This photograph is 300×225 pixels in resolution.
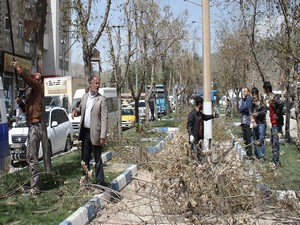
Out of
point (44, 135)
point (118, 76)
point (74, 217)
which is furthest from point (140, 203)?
point (118, 76)

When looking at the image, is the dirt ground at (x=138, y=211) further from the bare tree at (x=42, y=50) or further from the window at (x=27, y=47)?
the window at (x=27, y=47)

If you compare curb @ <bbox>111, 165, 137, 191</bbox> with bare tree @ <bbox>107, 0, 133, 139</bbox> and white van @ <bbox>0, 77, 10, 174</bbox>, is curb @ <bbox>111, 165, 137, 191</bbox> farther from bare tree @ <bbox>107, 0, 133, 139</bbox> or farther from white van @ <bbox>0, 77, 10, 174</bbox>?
bare tree @ <bbox>107, 0, 133, 139</bbox>

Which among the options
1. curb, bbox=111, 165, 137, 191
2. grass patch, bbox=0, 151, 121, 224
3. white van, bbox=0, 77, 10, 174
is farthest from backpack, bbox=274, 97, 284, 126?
white van, bbox=0, 77, 10, 174

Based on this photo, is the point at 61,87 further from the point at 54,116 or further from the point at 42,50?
the point at 42,50

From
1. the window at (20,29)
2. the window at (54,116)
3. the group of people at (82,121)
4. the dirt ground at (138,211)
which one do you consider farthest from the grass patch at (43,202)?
the window at (20,29)

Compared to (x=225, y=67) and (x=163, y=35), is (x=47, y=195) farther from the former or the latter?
(x=225, y=67)

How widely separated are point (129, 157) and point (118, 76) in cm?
693

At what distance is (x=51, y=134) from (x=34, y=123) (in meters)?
6.50

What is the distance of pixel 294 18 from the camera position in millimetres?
13180

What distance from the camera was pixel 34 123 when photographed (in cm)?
732

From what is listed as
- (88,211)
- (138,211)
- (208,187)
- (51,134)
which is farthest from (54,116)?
(208,187)

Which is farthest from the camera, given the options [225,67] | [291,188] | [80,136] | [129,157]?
[225,67]

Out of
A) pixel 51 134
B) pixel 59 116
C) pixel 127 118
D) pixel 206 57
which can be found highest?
pixel 206 57

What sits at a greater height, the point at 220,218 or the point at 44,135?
the point at 44,135
